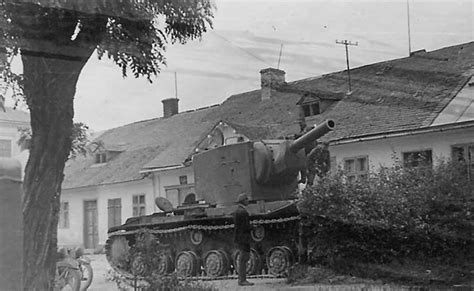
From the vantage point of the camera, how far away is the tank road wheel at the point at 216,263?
4.61 metres

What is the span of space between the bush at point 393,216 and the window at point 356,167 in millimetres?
42

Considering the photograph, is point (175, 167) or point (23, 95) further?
point (175, 167)

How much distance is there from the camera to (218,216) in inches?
183

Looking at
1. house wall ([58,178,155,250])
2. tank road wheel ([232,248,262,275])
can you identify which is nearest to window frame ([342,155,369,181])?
tank road wheel ([232,248,262,275])

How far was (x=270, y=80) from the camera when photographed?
188 inches

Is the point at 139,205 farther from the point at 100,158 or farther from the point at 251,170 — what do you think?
the point at 251,170

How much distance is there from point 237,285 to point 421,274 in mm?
1180

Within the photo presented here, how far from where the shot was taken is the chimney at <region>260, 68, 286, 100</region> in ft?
→ 15.3

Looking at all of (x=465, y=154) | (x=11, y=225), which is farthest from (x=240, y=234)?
(x=11, y=225)

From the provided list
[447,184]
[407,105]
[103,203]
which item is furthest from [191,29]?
[447,184]

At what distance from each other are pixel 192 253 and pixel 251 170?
0.64m

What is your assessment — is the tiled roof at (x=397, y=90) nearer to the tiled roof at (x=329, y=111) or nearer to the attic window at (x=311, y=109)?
the tiled roof at (x=329, y=111)

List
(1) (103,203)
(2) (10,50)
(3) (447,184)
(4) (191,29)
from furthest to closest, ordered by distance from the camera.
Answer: (3) (447,184), (1) (103,203), (4) (191,29), (2) (10,50)

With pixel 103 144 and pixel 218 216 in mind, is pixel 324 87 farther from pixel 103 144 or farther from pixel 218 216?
pixel 103 144
